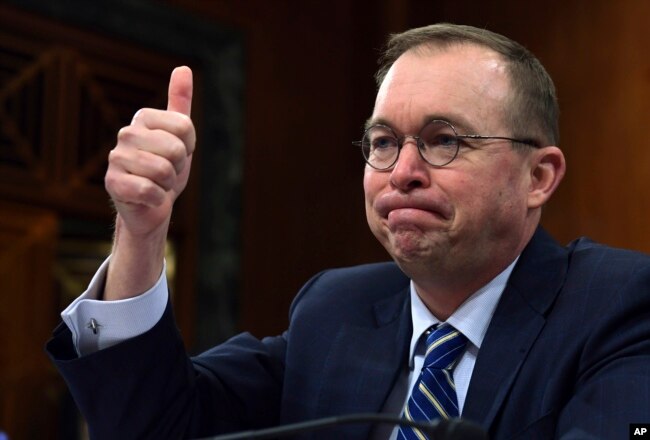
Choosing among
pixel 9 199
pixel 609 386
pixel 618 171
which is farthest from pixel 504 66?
pixel 9 199

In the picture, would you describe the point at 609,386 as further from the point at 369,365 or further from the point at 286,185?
the point at 286,185

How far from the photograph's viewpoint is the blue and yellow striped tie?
1.73m

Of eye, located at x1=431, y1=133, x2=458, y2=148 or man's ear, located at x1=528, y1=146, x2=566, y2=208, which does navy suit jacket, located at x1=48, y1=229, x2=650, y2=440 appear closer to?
man's ear, located at x1=528, y1=146, x2=566, y2=208

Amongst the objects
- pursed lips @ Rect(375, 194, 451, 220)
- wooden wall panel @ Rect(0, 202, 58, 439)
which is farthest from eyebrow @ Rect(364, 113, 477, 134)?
wooden wall panel @ Rect(0, 202, 58, 439)

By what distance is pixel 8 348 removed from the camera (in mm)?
4754

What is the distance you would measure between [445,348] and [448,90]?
18.5 inches

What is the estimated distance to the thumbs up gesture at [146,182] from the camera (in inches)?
58.5

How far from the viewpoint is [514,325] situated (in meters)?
1.79

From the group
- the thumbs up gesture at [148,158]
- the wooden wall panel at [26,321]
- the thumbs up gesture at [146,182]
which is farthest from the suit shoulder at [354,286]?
the wooden wall panel at [26,321]

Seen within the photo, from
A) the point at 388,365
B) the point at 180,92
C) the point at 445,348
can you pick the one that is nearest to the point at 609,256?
the point at 445,348

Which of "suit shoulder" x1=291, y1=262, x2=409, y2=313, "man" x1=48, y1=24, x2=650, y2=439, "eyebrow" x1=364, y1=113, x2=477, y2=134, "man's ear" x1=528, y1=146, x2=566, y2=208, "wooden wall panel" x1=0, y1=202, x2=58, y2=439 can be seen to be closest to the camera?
"man" x1=48, y1=24, x2=650, y2=439

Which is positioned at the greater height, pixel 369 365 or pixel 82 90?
pixel 82 90

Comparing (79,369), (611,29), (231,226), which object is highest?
(611,29)

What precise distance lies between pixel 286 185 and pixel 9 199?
1614 mm
